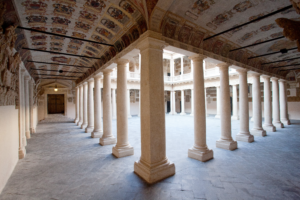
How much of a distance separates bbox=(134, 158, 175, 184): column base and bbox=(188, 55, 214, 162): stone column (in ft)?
5.36

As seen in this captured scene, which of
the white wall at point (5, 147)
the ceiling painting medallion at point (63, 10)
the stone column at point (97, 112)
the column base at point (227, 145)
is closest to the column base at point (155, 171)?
the white wall at point (5, 147)

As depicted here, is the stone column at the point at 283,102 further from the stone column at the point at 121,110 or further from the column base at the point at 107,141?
the column base at the point at 107,141

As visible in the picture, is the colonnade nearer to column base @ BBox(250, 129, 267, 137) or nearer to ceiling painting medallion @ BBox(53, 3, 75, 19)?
column base @ BBox(250, 129, 267, 137)

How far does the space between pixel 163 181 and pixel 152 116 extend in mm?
1716

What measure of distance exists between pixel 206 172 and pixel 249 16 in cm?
497

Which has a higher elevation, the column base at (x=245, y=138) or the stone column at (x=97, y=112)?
the stone column at (x=97, y=112)

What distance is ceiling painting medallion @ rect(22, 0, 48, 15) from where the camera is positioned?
399 cm

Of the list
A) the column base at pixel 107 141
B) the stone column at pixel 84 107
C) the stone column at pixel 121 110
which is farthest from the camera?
the stone column at pixel 84 107

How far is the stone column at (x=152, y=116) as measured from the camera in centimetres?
405

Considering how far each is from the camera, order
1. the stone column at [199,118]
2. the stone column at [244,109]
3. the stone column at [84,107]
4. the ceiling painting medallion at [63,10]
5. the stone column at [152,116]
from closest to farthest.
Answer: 1. the stone column at [152,116]
2. the ceiling painting medallion at [63,10]
3. the stone column at [199,118]
4. the stone column at [244,109]
5. the stone column at [84,107]

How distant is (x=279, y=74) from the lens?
12.1 metres

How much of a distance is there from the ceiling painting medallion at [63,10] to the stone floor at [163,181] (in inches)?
A: 187

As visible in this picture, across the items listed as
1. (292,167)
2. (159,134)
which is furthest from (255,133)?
(159,134)

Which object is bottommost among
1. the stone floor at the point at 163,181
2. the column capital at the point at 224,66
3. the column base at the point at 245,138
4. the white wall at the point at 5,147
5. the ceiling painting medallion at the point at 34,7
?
the stone floor at the point at 163,181
